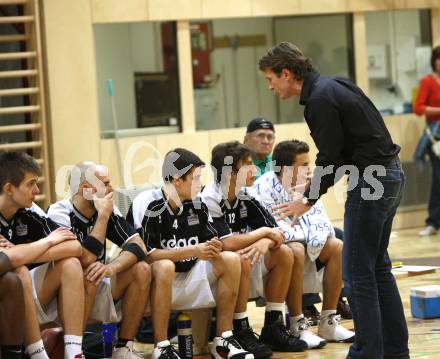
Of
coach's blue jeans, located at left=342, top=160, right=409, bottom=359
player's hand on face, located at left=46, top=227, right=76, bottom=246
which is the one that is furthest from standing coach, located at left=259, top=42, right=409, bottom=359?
player's hand on face, located at left=46, top=227, right=76, bottom=246

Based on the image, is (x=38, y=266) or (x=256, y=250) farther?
(x=256, y=250)

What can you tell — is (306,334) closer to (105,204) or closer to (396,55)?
(105,204)

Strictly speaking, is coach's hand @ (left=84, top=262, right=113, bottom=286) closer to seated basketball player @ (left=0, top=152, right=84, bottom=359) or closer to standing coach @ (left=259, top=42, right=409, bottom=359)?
seated basketball player @ (left=0, top=152, right=84, bottom=359)

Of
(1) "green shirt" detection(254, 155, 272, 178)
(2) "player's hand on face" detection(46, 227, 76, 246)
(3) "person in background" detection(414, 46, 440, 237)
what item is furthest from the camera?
(3) "person in background" detection(414, 46, 440, 237)

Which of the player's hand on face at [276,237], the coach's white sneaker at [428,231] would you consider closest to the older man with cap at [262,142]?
the player's hand on face at [276,237]

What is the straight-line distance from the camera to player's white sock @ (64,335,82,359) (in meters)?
4.45

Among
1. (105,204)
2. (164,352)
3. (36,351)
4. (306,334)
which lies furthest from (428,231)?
(36,351)

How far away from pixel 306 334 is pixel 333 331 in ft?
0.62

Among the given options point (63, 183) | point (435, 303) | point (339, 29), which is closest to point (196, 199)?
point (435, 303)

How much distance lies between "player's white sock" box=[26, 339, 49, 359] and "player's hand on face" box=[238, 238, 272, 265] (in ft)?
3.86

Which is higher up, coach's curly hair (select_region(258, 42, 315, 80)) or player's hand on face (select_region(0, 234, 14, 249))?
coach's curly hair (select_region(258, 42, 315, 80))

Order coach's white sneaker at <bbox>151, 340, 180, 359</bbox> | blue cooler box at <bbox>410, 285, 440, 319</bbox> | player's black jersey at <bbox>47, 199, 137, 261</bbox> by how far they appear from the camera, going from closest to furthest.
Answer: coach's white sneaker at <bbox>151, 340, 180, 359</bbox>
player's black jersey at <bbox>47, 199, 137, 261</bbox>
blue cooler box at <bbox>410, 285, 440, 319</bbox>

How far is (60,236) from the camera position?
4531mm

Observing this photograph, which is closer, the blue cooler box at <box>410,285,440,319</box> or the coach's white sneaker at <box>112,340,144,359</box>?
the coach's white sneaker at <box>112,340,144,359</box>
